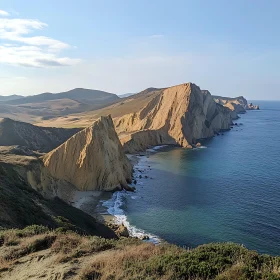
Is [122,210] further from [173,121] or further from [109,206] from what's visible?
[173,121]

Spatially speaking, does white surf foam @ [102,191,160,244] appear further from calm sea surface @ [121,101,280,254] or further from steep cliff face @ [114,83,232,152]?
steep cliff face @ [114,83,232,152]

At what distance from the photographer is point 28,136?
81812mm

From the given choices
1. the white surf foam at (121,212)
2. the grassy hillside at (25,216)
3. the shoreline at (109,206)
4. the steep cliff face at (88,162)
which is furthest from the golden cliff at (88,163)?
the grassy hillside at (25,216)

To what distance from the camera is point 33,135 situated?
83.2m

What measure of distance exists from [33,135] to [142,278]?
79.7 meters

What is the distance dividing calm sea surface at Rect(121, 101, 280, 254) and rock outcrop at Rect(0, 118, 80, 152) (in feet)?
90.4

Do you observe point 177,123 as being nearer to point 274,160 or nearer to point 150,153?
point 150,153

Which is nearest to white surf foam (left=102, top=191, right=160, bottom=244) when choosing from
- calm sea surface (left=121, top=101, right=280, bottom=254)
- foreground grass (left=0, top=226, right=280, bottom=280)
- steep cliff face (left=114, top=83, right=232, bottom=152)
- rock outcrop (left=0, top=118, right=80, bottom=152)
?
calm sea surface (left=121, top=101, right=280, bottom=254)

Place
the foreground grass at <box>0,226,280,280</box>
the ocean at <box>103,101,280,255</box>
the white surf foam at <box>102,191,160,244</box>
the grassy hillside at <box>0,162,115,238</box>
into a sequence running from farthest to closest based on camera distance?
the white surf foam at <box>102,191,160,244</box> < the ocean at <box>103,101,280,255</box> < the grassy hillside at <box>0,162,115,238</box> < the foreground grass at <box>0,226,280,280</box>

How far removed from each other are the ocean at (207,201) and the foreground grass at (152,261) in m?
22.4

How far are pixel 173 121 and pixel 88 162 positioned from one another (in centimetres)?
6346

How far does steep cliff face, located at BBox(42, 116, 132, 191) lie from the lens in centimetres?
5075

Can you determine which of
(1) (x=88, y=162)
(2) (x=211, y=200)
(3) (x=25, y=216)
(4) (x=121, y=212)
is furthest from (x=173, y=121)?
(3) (x=25, y=216)

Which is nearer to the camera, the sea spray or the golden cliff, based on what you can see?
the sea spray
